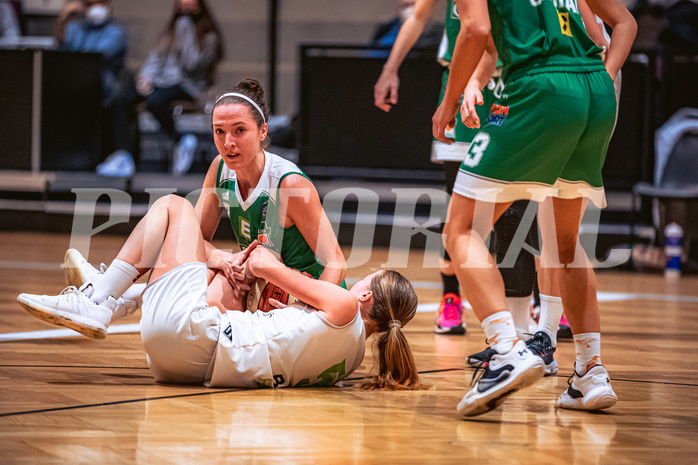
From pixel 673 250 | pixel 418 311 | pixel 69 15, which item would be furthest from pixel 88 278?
pixel 69 15

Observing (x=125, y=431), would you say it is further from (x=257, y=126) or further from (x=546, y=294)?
(x=546, y=294)

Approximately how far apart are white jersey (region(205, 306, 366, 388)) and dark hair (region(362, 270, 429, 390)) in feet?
0.30

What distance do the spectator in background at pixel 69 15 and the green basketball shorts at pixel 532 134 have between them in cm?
726

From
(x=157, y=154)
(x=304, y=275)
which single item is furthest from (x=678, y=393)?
(x=157, y=154)

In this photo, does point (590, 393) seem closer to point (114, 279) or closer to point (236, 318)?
point (236, 318)

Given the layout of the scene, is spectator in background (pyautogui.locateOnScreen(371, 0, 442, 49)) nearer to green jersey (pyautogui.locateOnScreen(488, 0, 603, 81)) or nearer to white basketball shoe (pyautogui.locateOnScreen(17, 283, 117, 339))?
green jersey (pyautogui.locateOnScreen(488, 0, 603, 81))

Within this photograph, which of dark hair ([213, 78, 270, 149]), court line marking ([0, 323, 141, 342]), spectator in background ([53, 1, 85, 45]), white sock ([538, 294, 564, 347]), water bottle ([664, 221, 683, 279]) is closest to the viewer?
dark hair ([213, 78, 270, 149])

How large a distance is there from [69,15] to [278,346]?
7.13 metres

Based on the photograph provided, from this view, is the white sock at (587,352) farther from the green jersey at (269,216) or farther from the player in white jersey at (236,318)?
the green jersey at (269,216)

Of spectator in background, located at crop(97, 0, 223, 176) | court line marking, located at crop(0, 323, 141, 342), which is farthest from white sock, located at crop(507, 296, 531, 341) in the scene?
spectator in background, located at crop(97, 0, 223, 176)

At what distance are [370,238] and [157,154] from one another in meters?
2.58

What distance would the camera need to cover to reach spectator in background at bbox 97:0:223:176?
8.51m

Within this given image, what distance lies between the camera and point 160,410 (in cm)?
257

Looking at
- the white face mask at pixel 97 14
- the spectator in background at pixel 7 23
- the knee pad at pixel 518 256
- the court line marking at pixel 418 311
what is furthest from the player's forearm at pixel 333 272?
the spectator in background at pixel 7 23
